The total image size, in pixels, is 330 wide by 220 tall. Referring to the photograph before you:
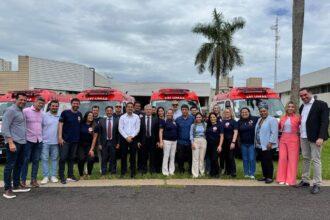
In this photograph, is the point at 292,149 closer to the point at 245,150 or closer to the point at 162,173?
the point at 245,150

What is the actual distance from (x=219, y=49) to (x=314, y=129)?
71.2 ft

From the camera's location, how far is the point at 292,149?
25.9 ft

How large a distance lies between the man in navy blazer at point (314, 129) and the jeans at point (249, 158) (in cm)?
122

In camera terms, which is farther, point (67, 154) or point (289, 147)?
point (67, 154)

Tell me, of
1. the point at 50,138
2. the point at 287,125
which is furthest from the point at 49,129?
the point at 287,125

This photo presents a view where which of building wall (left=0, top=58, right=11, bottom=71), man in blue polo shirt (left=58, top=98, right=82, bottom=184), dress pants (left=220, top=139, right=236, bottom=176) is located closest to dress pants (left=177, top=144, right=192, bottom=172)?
dress pants (left=220, top=139, right=236, bottom=176)

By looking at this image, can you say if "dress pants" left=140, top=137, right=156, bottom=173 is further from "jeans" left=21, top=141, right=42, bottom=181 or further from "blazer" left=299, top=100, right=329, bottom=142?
"blazer" left=299, top=100, right=329, bottom=142

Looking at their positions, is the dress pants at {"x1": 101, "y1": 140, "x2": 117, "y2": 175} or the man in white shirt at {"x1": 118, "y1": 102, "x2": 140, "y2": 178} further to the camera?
the dress pants at {"x1": 101, "y1": 140, "x2": 117, "y2": 175}

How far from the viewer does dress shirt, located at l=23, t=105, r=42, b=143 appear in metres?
7.45

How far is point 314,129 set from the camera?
23.7 ft

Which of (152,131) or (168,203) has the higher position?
(152,131)

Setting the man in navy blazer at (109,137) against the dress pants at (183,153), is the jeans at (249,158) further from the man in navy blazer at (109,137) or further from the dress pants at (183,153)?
the man in navy blazer at (109,137)

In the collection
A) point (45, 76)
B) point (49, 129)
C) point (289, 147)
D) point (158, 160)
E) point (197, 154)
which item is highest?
point (45, 76)

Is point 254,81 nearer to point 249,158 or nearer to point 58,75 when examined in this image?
point 58,75
